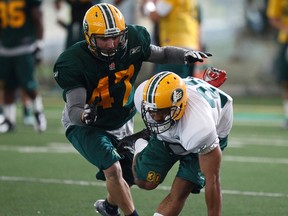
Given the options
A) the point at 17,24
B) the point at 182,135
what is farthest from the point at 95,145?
the point at 17,24

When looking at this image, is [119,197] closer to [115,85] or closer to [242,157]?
[115,85]

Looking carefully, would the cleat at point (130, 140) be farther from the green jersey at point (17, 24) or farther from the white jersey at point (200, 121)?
the green jersey at point (17, 24)

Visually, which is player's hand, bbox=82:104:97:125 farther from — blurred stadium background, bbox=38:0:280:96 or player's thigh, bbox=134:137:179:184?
blurred stadium background, bbox=38:0:280:96

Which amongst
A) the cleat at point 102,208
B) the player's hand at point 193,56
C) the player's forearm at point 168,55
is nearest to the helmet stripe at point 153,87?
the player's hand at point 193,56

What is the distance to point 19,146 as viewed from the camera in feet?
28.5

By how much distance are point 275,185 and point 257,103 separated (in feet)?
22.3

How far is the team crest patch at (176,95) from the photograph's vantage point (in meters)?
4.74

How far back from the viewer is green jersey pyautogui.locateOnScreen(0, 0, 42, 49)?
32.4ft

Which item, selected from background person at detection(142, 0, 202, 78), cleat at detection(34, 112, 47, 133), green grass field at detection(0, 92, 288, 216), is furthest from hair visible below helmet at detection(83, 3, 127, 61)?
cleat at detection(34, 112, 47, 133)

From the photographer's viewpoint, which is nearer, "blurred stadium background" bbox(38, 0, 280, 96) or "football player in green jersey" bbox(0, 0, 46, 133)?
"football player in green jersey" bbox(0, 0, 46, 133)

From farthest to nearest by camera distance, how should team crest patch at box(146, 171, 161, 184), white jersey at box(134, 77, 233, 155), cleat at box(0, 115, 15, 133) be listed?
cleat at box(0, 115, 15, 133) → team crest patch at box(146, 171, 161, 184) → white jersey at box(134, 77, 233, 155)

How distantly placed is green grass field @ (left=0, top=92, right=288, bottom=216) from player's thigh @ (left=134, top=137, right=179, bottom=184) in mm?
612

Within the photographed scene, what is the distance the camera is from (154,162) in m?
5.03

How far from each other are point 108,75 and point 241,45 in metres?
9.39
